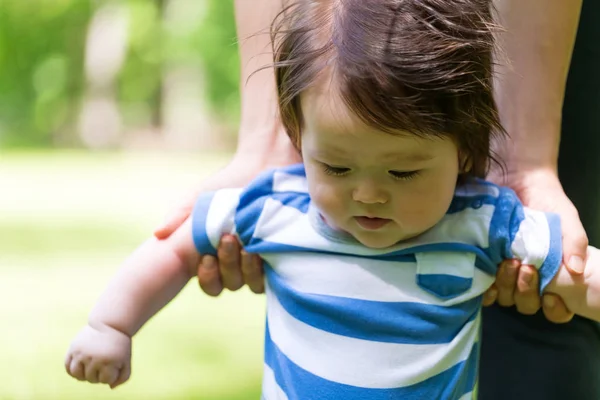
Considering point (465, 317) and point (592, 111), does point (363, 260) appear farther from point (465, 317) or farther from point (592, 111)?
point (592, 111)

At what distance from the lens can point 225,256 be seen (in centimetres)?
79

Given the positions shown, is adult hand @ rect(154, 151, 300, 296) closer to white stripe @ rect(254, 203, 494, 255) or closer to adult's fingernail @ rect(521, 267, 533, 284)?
white stripe @ rect(254, 203, 494, 255)

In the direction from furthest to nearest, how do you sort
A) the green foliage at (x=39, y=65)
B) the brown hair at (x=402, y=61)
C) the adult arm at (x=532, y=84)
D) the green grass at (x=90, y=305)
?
1. the green foliage at (x=39, y=65)
2. the green grass at (x=90, y=305)
3. the adult arm at (x=532, y=84)
4. the brown hair at (x=402, y=61)

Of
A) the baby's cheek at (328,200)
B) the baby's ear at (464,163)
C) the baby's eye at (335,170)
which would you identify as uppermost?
the baby's eye at (335,170)

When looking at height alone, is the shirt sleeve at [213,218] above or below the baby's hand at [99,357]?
above

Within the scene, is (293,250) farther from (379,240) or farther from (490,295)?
(490,295)

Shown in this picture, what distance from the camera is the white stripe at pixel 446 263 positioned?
0.72 meters

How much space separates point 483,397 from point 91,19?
10.5 feet

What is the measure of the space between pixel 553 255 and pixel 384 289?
160mm

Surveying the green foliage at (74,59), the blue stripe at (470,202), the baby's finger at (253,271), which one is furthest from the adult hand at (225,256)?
the green foliage at (74,59)

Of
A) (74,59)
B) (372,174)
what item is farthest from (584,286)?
(74,59)

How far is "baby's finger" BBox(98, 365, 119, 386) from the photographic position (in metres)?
0.73

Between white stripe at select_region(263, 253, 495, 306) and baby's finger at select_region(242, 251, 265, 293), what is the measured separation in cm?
6

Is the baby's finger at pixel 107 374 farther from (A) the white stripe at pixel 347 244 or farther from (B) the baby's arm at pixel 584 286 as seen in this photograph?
(B) the baby's arm at pixel 584 286
